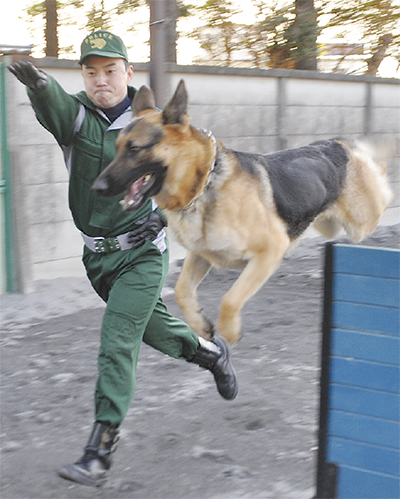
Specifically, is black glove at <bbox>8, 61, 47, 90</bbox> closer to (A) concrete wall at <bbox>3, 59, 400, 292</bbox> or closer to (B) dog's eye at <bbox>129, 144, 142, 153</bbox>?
(B) dog's eye at <bbox>129, 144, 142, 153</bbox>

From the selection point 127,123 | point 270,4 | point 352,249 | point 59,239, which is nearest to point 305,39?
point 270,4

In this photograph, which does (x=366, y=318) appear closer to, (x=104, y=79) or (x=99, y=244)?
(x=99, y=244)

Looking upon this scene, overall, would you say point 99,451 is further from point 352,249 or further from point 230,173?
point 230,173

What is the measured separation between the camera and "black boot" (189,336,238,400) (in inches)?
132

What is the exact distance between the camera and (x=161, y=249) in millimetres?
2963

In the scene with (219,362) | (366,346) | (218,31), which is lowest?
(219,362)

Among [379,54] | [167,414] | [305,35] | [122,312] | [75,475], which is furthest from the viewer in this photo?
[379,54]

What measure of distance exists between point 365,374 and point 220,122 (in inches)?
218

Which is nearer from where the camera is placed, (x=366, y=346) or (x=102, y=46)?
(x=366, y=346)

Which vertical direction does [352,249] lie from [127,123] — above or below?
below

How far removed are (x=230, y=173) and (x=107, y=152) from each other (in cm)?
81

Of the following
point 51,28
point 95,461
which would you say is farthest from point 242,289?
point 51,28

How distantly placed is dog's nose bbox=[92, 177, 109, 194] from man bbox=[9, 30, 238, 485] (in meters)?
0.13

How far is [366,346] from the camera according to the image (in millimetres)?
2174
